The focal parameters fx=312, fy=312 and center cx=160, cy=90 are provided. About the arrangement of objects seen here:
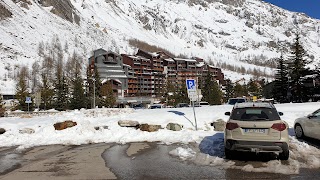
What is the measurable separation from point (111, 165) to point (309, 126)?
822cm

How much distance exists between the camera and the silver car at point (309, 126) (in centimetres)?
1216

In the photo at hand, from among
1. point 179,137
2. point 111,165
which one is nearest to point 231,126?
point 111,165

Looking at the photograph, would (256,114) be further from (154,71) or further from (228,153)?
(154,71)

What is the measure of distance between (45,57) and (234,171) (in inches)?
5894

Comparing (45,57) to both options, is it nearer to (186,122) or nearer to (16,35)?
(16,35)

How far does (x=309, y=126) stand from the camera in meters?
12.7

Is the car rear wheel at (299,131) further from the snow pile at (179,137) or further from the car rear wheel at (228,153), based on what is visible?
the car rear wheel at (228,153)

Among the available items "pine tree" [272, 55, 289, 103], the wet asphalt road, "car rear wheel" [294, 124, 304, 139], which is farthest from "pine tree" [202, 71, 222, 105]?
the wet asphalt road

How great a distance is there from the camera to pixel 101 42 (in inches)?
7781

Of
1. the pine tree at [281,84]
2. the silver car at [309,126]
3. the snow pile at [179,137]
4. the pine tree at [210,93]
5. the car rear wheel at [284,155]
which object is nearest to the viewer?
the car rear wheel at [284,155]

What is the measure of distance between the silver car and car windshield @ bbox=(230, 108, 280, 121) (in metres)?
3.74

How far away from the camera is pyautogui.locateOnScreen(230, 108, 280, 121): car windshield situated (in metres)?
9.37

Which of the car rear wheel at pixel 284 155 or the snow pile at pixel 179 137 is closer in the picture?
the car rear wheel at pixel 284 155

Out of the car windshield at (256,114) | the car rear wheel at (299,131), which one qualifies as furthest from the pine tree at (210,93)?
the car windshield at (256,114)
